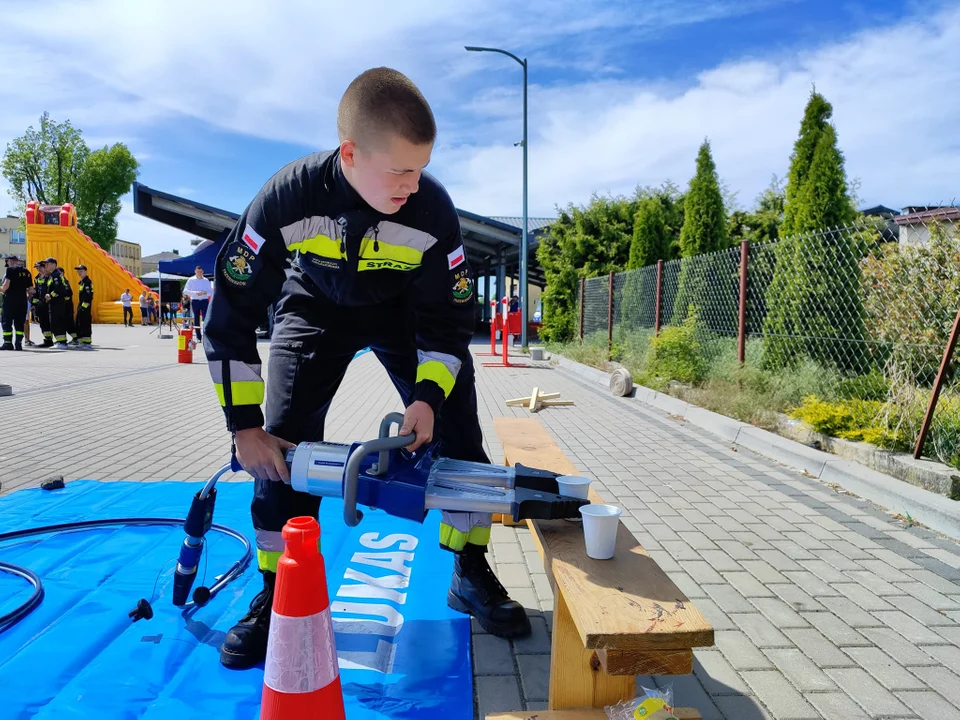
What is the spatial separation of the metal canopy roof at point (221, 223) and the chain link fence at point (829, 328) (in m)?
9.52

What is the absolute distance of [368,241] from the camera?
235 centimetres

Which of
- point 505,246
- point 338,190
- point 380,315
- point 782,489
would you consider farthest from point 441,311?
point 505,246

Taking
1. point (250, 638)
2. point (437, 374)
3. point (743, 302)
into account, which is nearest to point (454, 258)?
point (437, 374)

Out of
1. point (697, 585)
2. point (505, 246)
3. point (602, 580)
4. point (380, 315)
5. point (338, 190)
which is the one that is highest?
point (505, 246)

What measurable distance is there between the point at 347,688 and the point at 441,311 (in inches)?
54.2

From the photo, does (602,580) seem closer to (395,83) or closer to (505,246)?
(395,83)

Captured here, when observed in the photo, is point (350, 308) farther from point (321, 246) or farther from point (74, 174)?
point (74, 174)

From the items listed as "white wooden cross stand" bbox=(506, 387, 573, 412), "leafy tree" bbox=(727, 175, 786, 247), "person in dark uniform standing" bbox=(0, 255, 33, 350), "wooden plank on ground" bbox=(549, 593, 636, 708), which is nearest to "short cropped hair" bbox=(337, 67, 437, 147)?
"wooden plank on ground" bbox=(549, 593, 636, 708)

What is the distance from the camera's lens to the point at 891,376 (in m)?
5.54

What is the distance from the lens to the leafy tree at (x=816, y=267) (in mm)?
7141

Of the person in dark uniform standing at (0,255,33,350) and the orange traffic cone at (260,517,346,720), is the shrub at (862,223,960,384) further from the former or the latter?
the person in dark uniform standing at (0,255,33,350)

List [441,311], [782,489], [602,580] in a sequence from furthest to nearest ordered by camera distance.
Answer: [782,489] < [441,311] < [602,580]

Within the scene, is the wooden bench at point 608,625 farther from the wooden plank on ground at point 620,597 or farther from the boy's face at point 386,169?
the boy's face at point 386,169

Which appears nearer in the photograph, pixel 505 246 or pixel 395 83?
pixel 395 83
